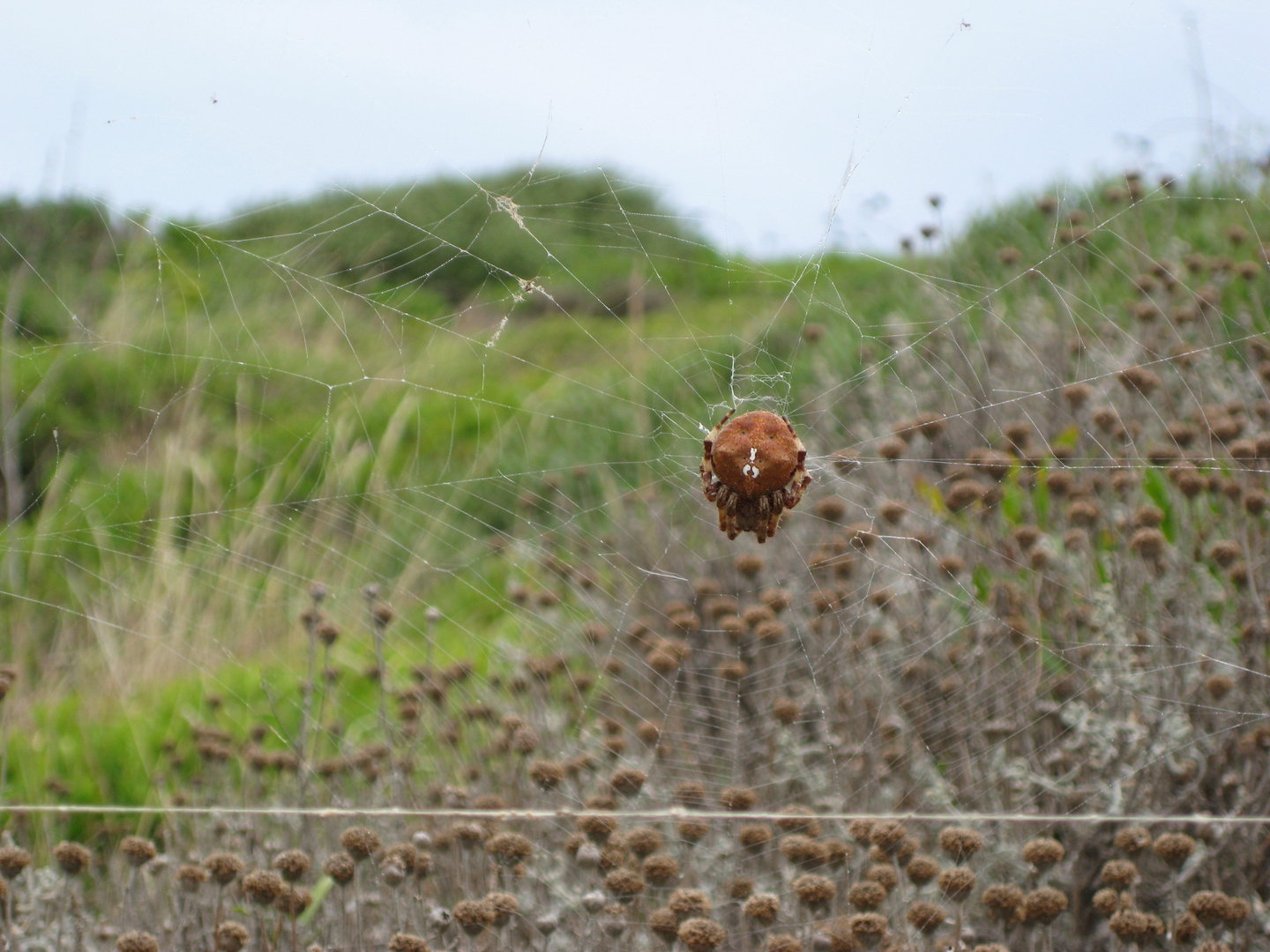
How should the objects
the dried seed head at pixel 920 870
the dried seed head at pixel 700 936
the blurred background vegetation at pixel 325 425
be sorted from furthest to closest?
the blurred background vegetation at pixel 325 425, the dried seed head at pixel 920 870, the dried seed head at pixel 700 936

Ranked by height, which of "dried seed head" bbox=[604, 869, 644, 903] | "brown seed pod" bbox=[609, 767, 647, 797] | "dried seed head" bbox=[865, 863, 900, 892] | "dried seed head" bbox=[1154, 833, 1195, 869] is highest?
"dried seed head" bbox=[1154, 833, 1195, 869]

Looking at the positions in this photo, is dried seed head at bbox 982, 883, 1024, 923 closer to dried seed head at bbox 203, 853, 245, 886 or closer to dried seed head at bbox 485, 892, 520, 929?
dried seed head at bbox 485, 892, 520, 929

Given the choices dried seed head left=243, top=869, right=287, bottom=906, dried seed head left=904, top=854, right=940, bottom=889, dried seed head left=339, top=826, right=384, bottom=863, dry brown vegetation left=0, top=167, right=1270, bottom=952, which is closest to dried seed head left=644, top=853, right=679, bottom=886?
dry brown vegetation left=0, top=167, right=1270, bottom=952

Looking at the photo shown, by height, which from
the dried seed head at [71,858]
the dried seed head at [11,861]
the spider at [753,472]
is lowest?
the dried seed head at [11,861]

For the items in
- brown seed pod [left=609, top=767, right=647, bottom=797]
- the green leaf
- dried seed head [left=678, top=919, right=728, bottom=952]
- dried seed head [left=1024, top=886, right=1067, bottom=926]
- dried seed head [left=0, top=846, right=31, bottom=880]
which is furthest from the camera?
the green leaf

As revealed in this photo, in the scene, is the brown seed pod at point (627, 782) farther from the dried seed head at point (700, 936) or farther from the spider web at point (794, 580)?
the dried seed head at point (700, 936)

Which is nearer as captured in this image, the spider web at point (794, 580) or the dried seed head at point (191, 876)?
the dried seed head at point (191, 876)

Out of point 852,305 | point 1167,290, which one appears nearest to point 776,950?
point 1167,290

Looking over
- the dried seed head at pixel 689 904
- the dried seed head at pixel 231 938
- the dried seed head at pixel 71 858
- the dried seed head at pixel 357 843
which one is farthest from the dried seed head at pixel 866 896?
the dried seed head at pixel 71 858

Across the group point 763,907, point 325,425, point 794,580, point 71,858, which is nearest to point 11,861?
point 71,858

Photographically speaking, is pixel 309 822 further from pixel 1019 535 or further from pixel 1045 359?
pixel 1045 359
